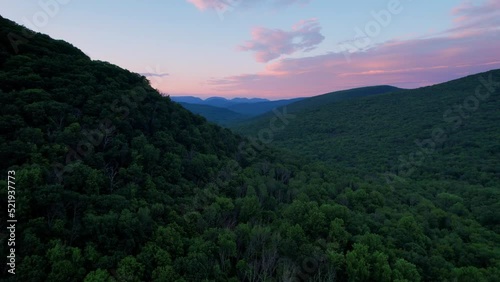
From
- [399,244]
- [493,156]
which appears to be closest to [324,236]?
[399,244]

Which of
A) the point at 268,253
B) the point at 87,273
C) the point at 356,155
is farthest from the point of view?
the point at 356,155

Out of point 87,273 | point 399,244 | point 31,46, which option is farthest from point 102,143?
point 399,244

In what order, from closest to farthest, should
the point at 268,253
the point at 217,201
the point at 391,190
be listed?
the point at 268,253, the point at 217,201, the point at 391,190

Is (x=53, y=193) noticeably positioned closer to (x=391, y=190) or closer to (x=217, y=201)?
(x=217, y=201)

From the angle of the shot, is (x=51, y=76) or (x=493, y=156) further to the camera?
(x=493, y=156)

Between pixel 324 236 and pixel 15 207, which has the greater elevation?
pixel 15 207

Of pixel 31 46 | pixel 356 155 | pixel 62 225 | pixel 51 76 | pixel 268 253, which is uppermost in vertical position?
pixel 31 46

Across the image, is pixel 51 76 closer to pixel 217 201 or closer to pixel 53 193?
pixel 53 193
